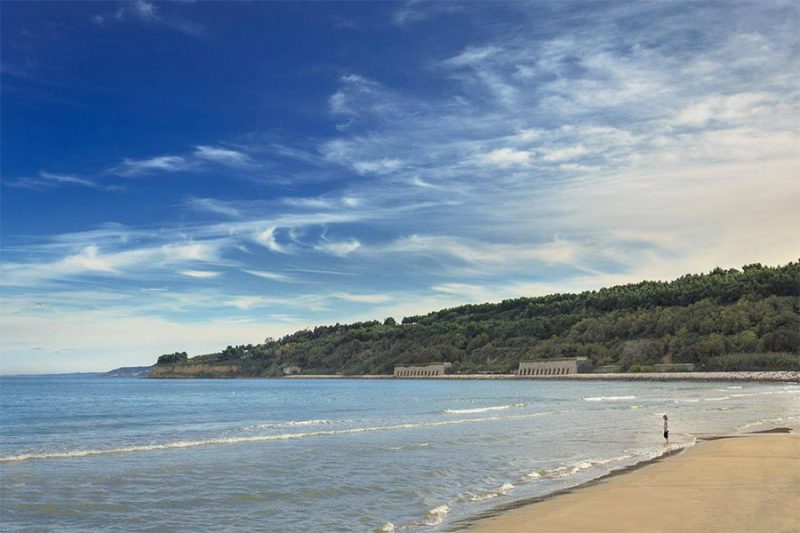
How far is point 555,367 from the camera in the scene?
158000 millimetres

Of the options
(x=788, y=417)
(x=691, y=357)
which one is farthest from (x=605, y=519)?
(x=691, y=357)

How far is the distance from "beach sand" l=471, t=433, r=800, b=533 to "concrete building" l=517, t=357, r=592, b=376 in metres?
135

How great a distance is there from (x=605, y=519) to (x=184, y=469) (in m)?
14.7

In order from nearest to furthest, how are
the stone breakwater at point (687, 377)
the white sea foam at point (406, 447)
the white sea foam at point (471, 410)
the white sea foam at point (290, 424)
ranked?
the white sea foam at point (406, 447) < the white sea foam at point (290, 424) < the white sea foam at point (471, 410) < the stone breakwater at point (687, 377)

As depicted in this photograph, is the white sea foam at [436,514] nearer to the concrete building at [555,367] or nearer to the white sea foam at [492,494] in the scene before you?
the white sea foam at [492,494]

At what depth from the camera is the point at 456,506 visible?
16.0m

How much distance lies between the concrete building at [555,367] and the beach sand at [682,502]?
444ft

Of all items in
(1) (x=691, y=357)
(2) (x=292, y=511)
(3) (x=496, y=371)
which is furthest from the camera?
(3) (x=496, y=371)

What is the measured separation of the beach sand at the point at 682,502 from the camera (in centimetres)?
1244

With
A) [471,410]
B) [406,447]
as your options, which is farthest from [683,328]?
[406,447]

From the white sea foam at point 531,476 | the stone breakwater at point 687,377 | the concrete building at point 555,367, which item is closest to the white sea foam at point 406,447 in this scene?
the white sea foam at point 531,476

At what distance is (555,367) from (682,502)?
148 m

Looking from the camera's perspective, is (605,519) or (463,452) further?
(463,452)

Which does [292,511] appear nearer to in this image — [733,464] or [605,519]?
[605,519]
